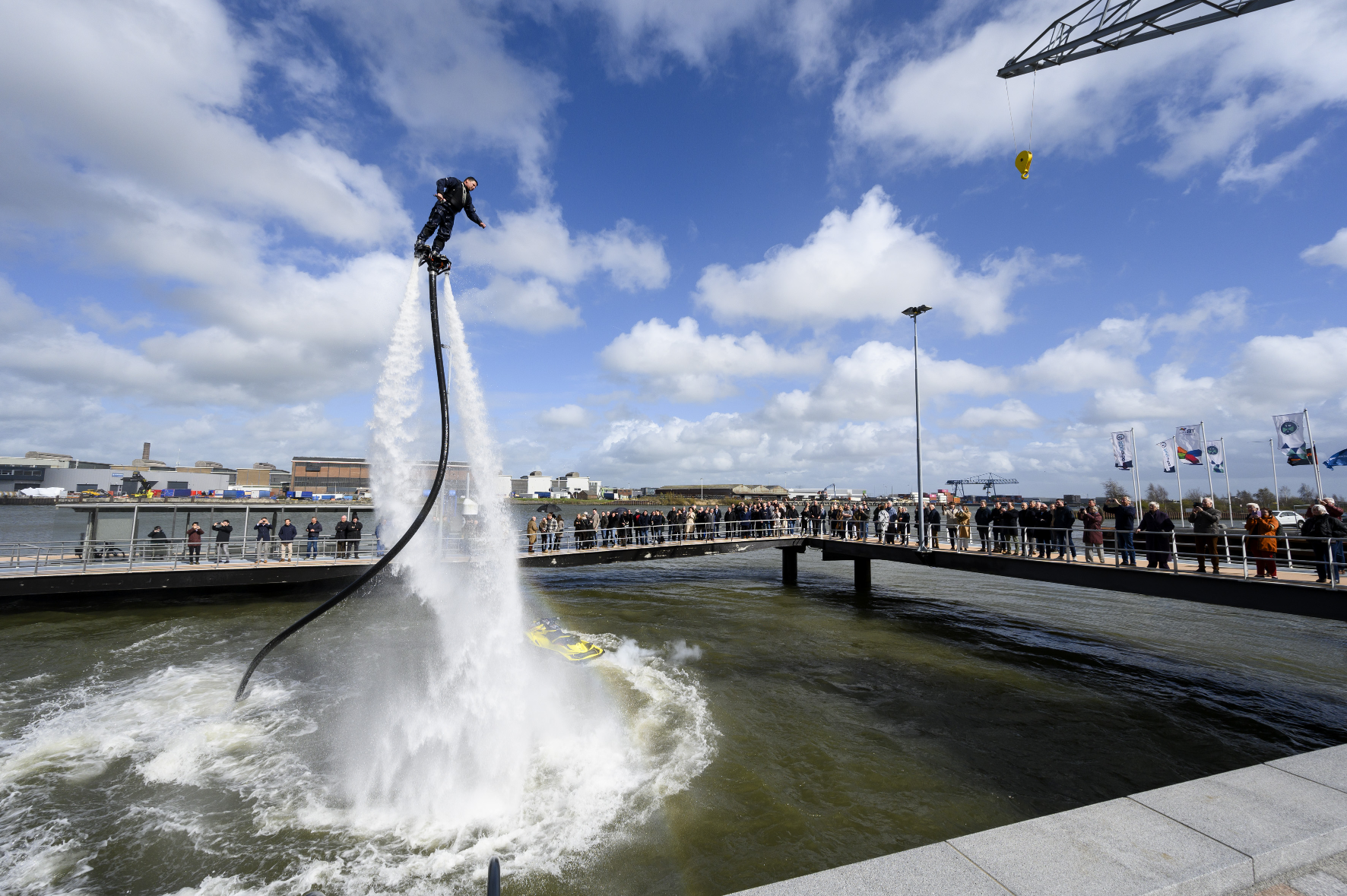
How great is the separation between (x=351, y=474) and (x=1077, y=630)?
1924 inches

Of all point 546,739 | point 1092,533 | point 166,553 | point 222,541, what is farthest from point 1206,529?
point 166,553

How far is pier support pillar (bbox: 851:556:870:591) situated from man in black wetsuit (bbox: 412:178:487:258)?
89.8ft

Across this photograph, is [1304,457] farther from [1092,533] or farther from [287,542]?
[287,542]

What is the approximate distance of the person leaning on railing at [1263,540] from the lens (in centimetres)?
1384

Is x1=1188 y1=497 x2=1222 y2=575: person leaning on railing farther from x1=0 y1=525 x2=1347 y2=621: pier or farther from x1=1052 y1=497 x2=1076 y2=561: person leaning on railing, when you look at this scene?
x1=1052 y1=497 x2=1076 y2=561: person leaning on railing

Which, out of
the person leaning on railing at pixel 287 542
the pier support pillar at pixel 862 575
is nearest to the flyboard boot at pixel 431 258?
the person leaning on railing at pixel 287 542

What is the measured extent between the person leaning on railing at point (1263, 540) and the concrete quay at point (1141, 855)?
12605mm

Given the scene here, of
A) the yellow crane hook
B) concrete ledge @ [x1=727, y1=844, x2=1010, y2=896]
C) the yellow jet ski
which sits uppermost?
the yellow crane hook

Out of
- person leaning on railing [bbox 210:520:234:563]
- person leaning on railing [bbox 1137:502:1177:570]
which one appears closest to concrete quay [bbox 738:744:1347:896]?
person leaning on railing [bbox 1137:502:1177:570]

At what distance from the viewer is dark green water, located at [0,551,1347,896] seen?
7383 mm

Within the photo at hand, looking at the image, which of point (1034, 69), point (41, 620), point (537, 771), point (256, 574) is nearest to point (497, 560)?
point (537, 771)

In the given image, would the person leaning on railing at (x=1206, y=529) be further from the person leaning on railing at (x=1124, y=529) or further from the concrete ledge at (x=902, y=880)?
the concrete ledge at (x=902, y=880)

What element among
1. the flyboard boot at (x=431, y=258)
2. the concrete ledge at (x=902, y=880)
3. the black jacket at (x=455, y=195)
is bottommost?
the concrete ledge at (x=902, y=880)

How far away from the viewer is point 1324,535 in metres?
13.7
